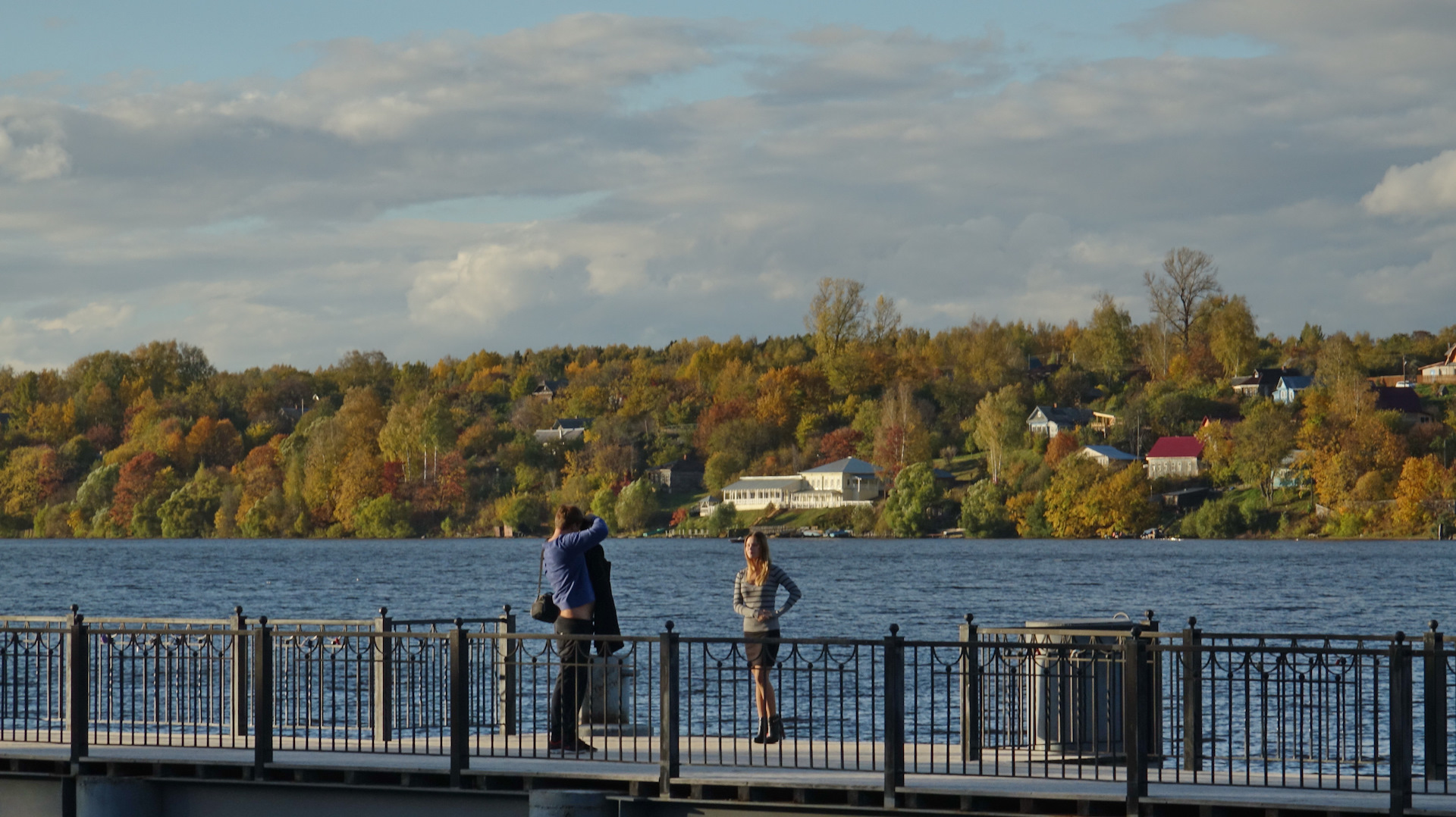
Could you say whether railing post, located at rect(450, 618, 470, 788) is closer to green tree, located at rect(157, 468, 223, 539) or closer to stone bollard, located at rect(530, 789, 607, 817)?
stone bollard, located at rect(530, 789, 607, 817)

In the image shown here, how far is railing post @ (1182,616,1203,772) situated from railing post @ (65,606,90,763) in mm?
8140

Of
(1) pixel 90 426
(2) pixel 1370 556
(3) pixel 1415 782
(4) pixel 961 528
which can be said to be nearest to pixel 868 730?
(3) pixel 1415 782

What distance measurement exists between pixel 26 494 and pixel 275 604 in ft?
389

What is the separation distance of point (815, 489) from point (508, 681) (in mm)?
159173

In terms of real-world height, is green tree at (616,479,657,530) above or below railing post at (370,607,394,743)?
below

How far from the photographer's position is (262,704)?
12.3 m

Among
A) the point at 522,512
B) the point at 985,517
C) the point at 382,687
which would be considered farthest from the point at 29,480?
the point at 382,687

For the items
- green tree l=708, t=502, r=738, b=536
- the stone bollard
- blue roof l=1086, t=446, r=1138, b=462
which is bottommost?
green tree l=708, t=502, r=738, b=536

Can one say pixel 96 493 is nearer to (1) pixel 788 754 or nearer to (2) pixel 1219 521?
(2) pixel 1219 521

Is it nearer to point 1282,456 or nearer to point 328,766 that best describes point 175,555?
point 1282,456

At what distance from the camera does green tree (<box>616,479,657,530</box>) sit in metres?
164

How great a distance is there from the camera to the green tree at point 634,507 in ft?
540

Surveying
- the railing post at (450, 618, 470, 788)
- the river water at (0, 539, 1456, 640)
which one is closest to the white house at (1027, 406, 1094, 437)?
the river water at (0, 539, 1456, 640)

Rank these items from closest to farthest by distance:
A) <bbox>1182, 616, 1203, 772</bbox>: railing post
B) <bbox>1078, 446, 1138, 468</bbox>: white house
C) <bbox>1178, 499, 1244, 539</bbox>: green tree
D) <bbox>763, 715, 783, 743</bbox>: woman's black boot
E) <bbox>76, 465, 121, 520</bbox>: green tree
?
1. <bbox>1182, 616, 1203, 772</bbox>: railing post
2. <bbox>763, 715, 783, 743</bbox>: woman's black boot
3. <bbox>1178, 499, 1244, 539</bbox>: green tree
4. <bbox>1078, 446, 1138, 468</bbox>: white house
5. <bbox>76, 465, 121, 520</bbox>: green tree
